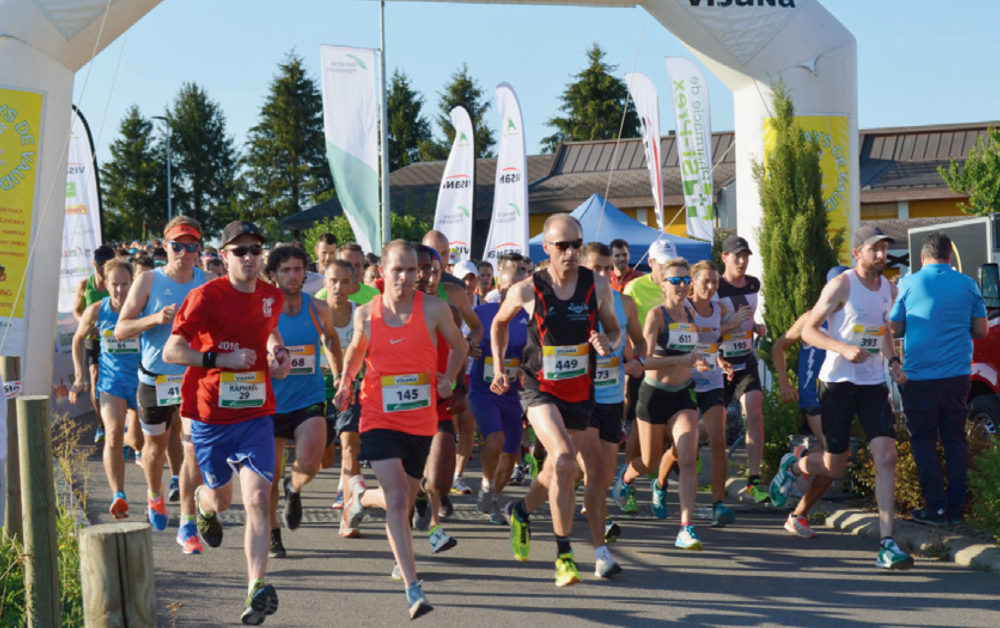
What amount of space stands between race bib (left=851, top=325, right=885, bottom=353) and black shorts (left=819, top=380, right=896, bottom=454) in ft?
0.81

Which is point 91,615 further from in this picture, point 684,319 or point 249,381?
point 684,319

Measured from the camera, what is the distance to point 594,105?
6738 cm

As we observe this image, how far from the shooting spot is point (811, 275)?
31.4 ft

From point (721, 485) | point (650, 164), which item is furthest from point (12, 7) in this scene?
point (650, 164)

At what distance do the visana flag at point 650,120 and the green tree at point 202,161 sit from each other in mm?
54219

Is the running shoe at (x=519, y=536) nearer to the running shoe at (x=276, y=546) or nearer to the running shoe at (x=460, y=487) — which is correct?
the running shoe at (x=276, y=546)

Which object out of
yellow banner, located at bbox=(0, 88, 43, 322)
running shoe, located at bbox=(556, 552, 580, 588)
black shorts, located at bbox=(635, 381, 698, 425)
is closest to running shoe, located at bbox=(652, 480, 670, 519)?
black shorts, located at bbox=(635, 381, 698, 425)

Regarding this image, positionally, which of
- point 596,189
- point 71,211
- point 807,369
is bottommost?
point 807,369

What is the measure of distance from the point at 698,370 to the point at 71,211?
12.2m

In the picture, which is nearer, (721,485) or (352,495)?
(352,495)

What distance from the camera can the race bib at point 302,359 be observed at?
287 inches

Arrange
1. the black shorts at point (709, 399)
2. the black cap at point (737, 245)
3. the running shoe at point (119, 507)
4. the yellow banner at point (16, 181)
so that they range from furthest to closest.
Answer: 1. the yellow banner at point (16, 181)
2. the black cap at point (737, 245)
3. the black shorts at point (709, 399)
4. the running shoe at point (119, 507)

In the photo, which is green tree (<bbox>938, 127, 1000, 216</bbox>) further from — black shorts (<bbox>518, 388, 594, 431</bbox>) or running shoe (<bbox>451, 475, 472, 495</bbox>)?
black shorts (<bbox>518, 388, 594, 431</bbox>)

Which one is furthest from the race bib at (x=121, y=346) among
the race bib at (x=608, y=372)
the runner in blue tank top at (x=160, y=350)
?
the race bib at (x=608, y=372)
